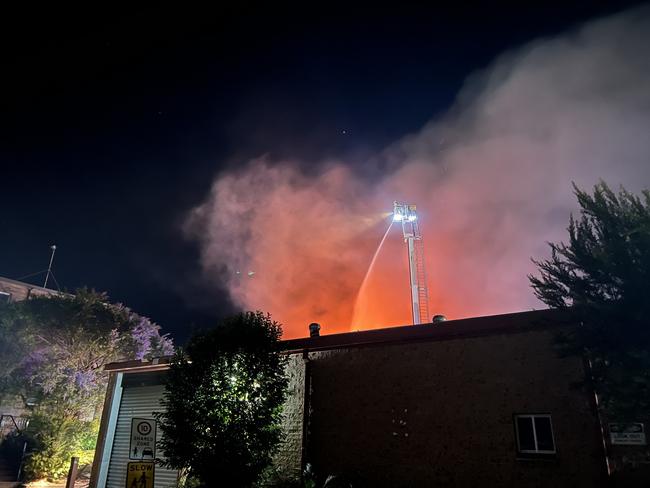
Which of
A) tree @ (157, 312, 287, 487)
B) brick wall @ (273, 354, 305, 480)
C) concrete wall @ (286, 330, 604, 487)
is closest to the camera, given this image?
concrete wall @ (286, 330, 604, 487)

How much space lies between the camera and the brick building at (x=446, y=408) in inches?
388

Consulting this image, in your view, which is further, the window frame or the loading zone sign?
the window frame

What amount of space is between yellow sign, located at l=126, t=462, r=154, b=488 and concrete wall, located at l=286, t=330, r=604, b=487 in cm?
598

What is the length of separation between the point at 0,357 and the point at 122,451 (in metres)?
17.4

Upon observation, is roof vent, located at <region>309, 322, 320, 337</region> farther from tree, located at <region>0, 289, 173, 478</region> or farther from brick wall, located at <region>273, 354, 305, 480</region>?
tree, located at <region>0, 289, 173, 478</region>

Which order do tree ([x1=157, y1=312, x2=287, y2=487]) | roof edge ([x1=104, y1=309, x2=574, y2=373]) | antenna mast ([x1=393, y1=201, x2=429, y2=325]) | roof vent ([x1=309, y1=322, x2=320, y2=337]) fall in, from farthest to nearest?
antenna mast ([x1=393, y1=201, x2=429, y2=325]) < roof vent ([x1=309, y1=322, x2=320, y2=337]) < tree ([x1=157, y1=312, x2=287, y2=487]) < roof edge ([x1=104, y1=309, x2=574, y2=373])

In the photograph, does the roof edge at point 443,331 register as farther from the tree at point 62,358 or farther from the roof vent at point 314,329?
the tree at point 62,358

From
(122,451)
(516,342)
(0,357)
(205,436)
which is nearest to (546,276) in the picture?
(516,342)

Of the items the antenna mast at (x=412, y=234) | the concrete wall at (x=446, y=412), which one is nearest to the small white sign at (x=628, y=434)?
the concrete wall at (x=446, y=412)

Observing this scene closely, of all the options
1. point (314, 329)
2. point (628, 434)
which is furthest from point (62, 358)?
point (628, 434)

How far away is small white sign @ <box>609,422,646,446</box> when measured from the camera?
898 centimetres

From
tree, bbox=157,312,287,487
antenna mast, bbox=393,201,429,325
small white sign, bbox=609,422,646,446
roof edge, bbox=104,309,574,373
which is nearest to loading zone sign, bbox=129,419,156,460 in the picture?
tree, bbox=157,312,287,487

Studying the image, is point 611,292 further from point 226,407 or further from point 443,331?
point 226,407

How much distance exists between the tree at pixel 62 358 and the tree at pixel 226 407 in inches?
509
